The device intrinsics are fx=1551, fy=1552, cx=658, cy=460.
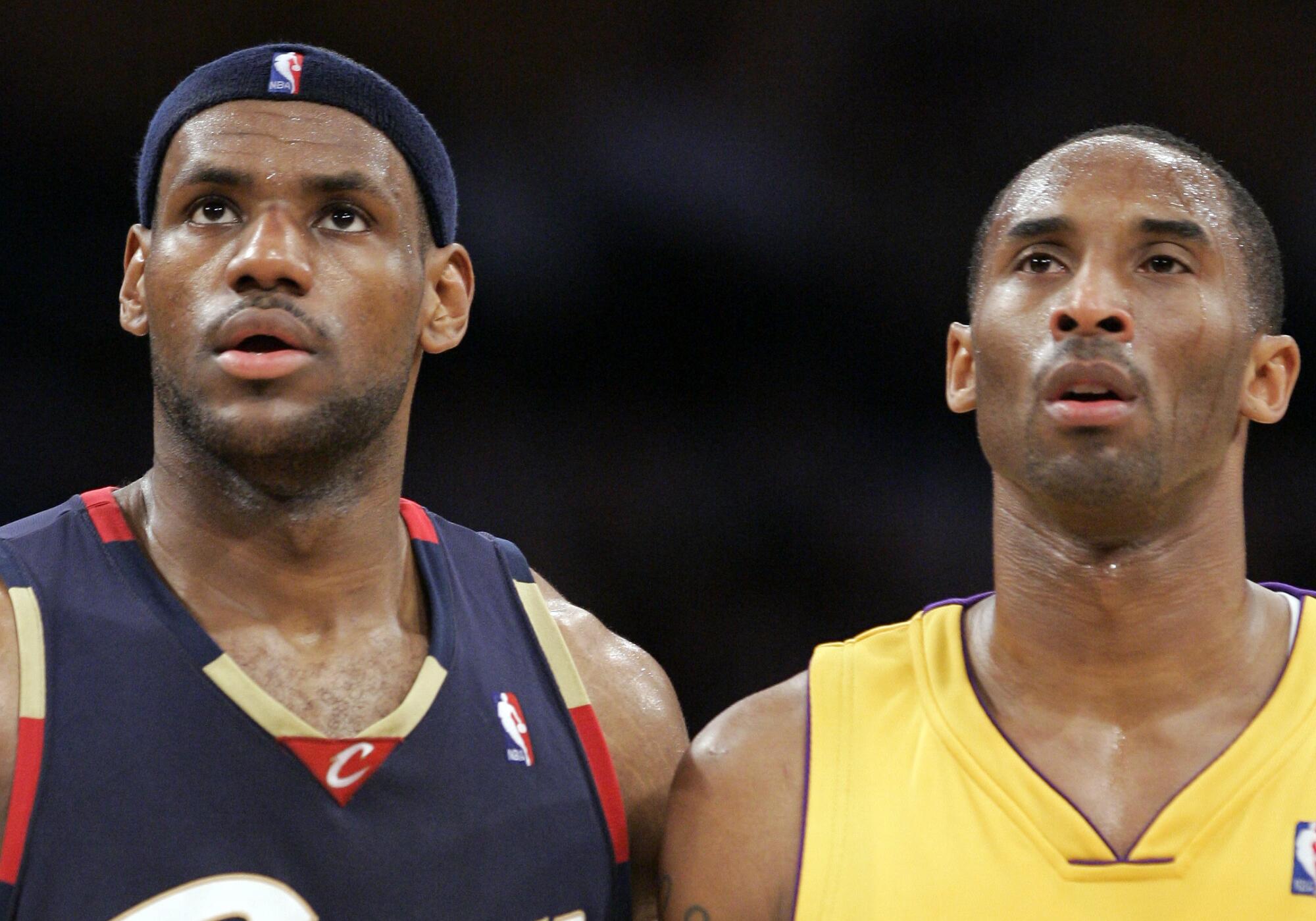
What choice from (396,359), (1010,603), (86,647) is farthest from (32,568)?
(1010,603)

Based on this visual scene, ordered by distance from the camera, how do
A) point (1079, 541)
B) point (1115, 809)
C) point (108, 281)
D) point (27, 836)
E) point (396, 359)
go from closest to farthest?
point (27, 836) → point (1115, 809) → point (1079, 541) → point (396, 359) → point (108, 281)

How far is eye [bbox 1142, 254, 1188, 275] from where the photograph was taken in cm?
232

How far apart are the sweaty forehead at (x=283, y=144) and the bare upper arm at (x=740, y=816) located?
1.02 metres

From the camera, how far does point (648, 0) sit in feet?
16.4

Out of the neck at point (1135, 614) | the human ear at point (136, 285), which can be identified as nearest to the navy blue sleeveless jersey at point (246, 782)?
the human ear at point (136, 285)

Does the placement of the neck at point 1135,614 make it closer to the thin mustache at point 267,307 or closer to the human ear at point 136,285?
the thin mustache at point 267,307

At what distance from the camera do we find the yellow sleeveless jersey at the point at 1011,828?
2.06m

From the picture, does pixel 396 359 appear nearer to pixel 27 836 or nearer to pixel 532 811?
pixel 532 811

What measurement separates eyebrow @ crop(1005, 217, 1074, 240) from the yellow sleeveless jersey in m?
0.69

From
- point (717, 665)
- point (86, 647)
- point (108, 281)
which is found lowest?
point (717, 665)

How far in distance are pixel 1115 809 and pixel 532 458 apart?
2846 mm

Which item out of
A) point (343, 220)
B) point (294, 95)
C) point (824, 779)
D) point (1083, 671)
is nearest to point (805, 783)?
point (824, 779)

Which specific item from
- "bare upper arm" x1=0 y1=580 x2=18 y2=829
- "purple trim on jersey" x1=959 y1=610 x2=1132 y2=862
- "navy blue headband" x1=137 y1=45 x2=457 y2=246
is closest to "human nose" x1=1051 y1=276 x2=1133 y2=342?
"purple trim on jersey" x1=959 y1=610 x2=1132 y2=862

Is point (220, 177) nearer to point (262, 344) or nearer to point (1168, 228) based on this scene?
point (262, 344)
